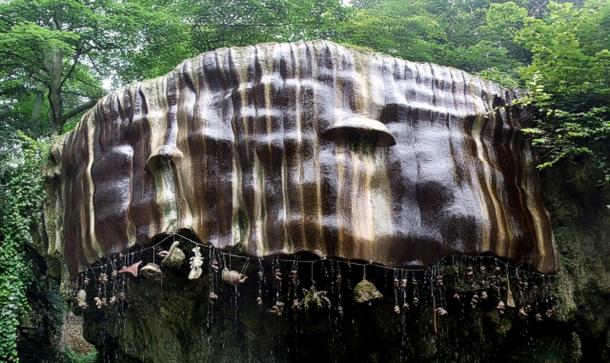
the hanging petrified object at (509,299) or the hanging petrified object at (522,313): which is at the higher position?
the hanging petrified object at (509,299)

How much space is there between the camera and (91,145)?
7.52 metres

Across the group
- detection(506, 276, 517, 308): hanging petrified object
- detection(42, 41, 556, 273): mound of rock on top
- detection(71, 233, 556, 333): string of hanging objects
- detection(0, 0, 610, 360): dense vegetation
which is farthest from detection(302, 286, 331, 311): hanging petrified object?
detection(0, 0, 610, 360): dense vegetation

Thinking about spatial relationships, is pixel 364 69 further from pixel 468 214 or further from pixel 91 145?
pixel 91 145

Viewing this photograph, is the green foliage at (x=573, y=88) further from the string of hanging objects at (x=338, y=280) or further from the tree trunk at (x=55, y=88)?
the tree trunk at (x=55, y=88)

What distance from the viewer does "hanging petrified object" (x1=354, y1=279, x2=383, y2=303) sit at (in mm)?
6387

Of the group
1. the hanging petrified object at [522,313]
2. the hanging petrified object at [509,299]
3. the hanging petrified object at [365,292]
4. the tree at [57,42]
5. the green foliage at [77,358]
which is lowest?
the green foliage at [77,358]

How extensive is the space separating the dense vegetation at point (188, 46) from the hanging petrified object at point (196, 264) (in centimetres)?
380

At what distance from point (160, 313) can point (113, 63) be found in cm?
764

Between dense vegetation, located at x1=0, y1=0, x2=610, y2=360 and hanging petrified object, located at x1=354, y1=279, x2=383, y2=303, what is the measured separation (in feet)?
9.65

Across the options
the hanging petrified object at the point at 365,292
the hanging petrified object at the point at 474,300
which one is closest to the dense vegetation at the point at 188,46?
the hanging petrified object at the point at 474,300

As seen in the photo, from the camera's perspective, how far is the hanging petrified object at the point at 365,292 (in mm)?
6387

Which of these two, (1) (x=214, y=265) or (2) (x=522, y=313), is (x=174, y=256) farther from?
(2) (x=522, y=313)

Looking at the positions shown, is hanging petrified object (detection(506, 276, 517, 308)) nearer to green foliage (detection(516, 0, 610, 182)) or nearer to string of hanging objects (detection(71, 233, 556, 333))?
string of hanging objects (detection(71, 233, 556, 333))

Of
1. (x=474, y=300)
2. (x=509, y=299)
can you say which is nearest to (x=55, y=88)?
(x=474, y=300)
